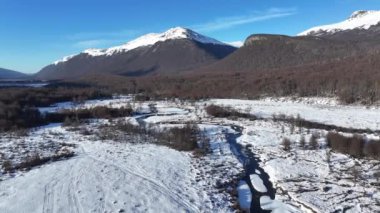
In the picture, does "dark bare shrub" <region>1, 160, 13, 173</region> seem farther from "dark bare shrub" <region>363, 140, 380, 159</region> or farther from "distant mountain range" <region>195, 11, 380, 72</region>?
"distant mountain range" <region>195, 11, 380, 72</region>

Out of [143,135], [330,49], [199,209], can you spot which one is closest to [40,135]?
[143,135]

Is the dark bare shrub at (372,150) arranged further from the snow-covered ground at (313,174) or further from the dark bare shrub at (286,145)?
the dark bare shrub at (286,145)

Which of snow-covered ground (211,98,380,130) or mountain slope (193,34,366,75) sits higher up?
mountain slope (193,34,366,75)

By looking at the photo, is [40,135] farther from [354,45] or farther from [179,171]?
[354,45]

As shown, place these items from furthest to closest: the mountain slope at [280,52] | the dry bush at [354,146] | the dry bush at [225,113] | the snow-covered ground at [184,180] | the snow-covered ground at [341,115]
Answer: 1. the mountain slope at [280,52]
2. the dry bush at [225,113]
3. the snow-covered ground at [341,115]
4. the dry bush at [354,146]
5. the snow-covered ground at [184,180]

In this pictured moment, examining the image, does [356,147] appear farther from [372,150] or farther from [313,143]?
[313,143]

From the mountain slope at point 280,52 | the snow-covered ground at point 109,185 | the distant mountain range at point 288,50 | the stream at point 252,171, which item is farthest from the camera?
the mountain slope at point 280,52

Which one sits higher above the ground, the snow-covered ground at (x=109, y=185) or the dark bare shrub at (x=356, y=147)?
the dark bare shrub at (x=356, y=147)

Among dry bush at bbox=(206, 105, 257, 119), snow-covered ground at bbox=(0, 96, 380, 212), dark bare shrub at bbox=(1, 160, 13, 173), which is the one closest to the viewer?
snow-covered ground at bbox=(0, 96, 380, 212)

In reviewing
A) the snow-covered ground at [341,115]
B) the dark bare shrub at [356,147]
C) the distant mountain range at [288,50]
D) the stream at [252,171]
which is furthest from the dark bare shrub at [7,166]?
the distant mountain range at [288,50]

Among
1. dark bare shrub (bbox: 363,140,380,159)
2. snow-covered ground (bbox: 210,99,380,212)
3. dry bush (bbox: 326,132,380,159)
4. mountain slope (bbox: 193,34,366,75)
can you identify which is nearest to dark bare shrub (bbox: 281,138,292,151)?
snow-covered ground (bbox: 210,99,380,212)

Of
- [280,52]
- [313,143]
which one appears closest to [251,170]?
[313,143]
